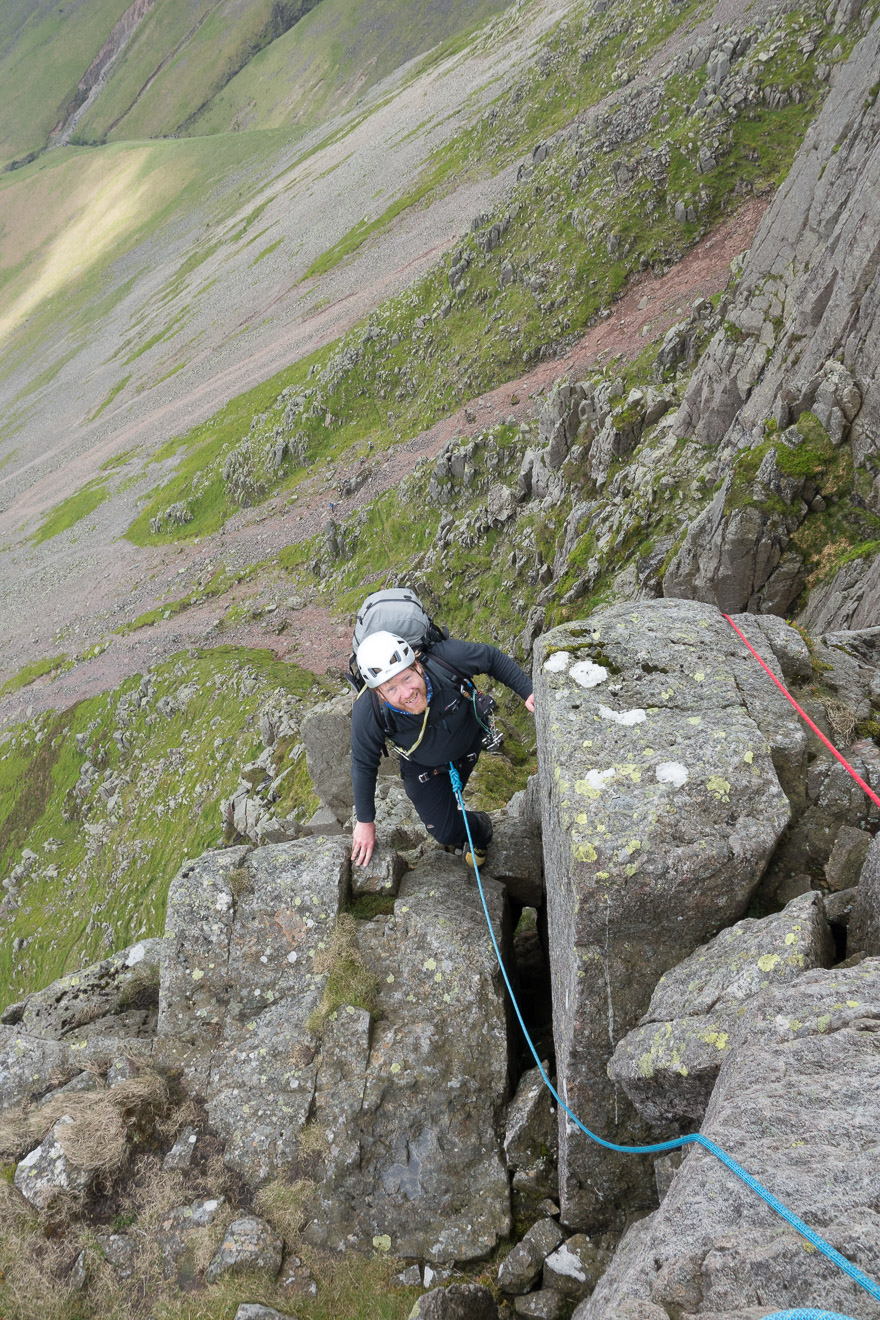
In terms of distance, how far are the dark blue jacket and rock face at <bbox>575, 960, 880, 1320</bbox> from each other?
5.62 m

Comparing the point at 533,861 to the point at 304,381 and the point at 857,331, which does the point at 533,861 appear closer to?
the point at 857,331

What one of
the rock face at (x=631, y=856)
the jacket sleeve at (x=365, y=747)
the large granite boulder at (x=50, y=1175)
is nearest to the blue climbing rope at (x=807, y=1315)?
the rock face at (x=631, y=856)

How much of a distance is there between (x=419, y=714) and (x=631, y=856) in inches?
149

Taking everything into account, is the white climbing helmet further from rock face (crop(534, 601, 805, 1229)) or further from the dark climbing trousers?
the dark climbing trousers

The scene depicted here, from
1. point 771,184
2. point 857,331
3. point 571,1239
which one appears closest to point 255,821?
point 571,1239

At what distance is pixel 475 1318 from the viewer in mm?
7082

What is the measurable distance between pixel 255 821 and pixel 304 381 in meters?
65.3

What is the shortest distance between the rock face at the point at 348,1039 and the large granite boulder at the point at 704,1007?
9.63 feet

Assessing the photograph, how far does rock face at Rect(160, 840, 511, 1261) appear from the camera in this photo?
852 centimetres

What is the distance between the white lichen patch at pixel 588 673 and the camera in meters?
9.21

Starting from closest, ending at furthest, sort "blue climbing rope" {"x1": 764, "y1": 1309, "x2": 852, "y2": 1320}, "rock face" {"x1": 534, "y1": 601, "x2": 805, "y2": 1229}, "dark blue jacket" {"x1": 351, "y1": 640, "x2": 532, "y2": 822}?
1. "blue climbing rope" {"x1": 764, "y1": 1309, "x2": 852, "y2": 1320}
2. "rock face" {"x1": 534, "y1": 601, "x2": 805, "y2": 1229}
3. "dark blue jacket" {"x1": 351, "y1": 640, "x2": 532, "y2": 822}

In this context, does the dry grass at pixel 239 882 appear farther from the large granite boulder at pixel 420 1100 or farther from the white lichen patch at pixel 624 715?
the white lichen patch at pixel 624 715

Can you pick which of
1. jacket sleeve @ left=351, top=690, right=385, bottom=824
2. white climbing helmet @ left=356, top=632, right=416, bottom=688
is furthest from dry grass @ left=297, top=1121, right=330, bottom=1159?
white climbing helmet @ left=356, top=632, right=416, bottom=688

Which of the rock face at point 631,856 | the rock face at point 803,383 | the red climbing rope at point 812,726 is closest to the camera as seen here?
the rock face at point 631,856
